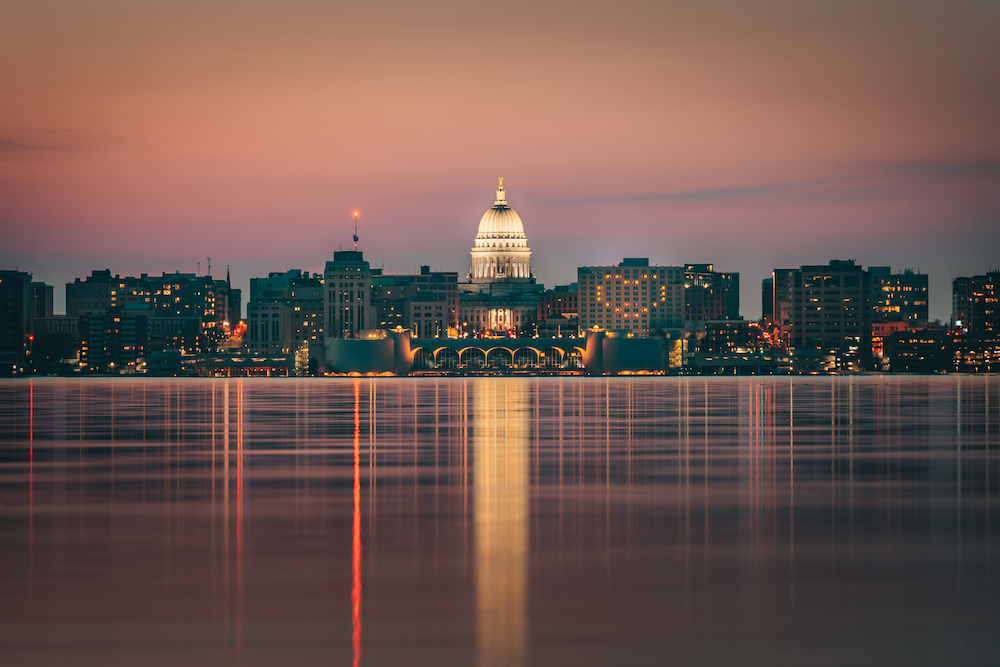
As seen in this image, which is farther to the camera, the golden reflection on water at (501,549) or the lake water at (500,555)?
the golden reflection on water at (501,549)

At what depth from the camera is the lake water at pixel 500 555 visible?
54.4 feet

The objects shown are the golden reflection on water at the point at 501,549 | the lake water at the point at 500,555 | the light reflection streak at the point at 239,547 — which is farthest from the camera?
the light reflection streak at the point at 239,547

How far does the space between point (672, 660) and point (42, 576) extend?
36.0 ft

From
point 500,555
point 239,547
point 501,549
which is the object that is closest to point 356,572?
point 500,555

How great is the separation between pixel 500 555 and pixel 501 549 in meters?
0.66

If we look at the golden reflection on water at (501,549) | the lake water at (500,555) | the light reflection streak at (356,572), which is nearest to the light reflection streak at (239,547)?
the lake water at (500,555)

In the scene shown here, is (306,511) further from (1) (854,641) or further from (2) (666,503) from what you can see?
(1) (854,641)

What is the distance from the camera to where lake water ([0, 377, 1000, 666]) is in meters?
16.6

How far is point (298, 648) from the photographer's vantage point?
1628cm

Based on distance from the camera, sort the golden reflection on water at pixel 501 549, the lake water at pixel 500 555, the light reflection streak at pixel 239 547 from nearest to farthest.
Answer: the lake water at pixel 500 555, the golden reflection on water at pixel 501 549, the light reflection streak at pixel 239 547

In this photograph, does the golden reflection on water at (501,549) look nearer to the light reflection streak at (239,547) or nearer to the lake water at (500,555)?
the lake water at (500,555)

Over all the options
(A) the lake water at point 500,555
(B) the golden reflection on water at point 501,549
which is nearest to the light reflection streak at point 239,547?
(A) the lake water at point 500,555

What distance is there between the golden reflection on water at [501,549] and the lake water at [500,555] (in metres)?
0.08

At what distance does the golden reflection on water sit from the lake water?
84 millimetres
